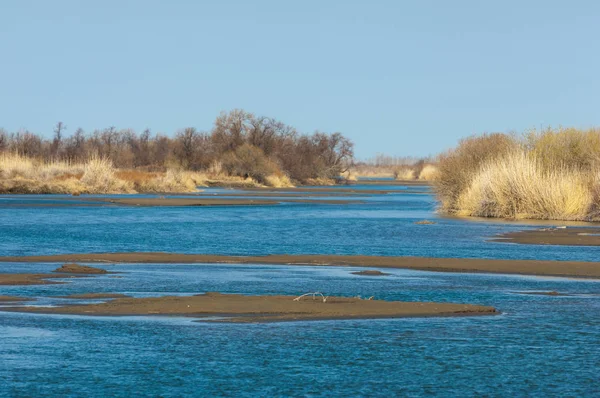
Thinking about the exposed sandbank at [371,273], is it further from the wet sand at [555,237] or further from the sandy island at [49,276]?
the wet sand at [555,237]

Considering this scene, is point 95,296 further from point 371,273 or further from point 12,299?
point 371,273

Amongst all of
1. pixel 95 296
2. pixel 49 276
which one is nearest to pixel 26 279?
pixel 49 276

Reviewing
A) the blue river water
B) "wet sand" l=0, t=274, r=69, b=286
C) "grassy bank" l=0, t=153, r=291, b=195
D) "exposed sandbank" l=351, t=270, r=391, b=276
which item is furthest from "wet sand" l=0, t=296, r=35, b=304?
"grassy bank" l=0, t=153, r=291, b=195

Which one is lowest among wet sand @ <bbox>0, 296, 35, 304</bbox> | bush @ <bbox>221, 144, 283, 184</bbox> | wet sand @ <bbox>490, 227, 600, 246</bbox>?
wet sand @ <bbox>0, 296, 35, 304</bbox>

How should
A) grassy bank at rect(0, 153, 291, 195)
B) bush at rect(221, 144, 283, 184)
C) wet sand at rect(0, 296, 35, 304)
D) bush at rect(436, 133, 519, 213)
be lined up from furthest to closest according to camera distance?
bush at rect(221, 144, 283, 184)
grassy bank at rect(0, 153, 291, 195)
bush at rect(436, 133, 519, 213)
wet sand at rect(0, 296, 35, 304)

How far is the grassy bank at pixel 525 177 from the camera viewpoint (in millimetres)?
38625

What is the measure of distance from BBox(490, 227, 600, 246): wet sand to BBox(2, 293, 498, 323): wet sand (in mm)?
13894

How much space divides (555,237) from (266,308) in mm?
17301

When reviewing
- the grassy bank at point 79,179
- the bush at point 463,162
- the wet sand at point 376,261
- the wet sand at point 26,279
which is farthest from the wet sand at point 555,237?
the grassy bank at point 79,179

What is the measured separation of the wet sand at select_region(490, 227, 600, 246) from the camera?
27125 millimetres

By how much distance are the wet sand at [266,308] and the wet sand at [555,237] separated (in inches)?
547

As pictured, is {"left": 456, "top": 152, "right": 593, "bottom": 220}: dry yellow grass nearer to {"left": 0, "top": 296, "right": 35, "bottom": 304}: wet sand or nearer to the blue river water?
the blue river water

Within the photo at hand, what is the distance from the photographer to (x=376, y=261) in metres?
21.4

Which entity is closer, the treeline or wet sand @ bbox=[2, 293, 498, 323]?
wet sand @ bbox=[2, 293, 498, 323]
